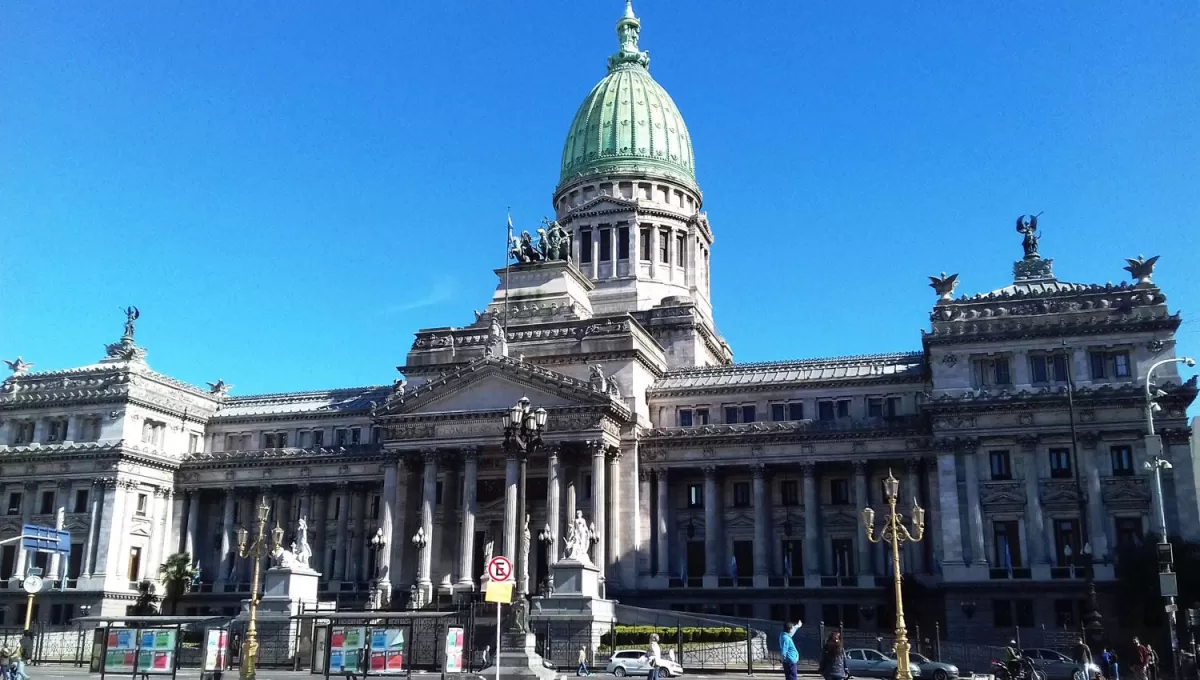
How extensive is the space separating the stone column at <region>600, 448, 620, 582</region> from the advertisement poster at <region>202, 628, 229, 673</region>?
3548 cm

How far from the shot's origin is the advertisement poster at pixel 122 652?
38.3 m

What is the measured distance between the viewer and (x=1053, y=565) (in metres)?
63.2

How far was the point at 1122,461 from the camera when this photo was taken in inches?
2504

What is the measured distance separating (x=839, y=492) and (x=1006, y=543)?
38.4ft

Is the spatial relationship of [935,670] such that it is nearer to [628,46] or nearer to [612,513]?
[612,513]

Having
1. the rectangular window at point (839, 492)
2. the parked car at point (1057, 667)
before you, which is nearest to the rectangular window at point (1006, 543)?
the rectangular window at point (839, 492)

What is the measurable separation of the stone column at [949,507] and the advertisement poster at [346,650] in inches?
1537

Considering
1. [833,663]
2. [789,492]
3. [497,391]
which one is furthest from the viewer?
[789,492]

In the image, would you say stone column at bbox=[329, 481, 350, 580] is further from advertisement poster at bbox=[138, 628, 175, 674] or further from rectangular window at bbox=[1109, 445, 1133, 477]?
rectangular window at bbox=[1109, 445, 1133, 477]

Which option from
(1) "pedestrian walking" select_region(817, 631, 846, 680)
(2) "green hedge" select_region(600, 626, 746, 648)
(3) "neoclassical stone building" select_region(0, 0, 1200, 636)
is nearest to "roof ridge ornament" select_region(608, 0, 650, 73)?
(3) "neoclassical stone building" select_region(0, 0, 1200, 636)

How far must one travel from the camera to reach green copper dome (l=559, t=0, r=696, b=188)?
101688 millimetres

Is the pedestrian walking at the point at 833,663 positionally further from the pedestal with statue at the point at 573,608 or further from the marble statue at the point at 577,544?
the marble statue at the point at 577,544

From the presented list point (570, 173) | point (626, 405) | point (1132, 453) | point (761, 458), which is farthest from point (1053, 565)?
point (570, 173)

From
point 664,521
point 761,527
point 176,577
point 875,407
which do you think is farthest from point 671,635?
point 176,577
